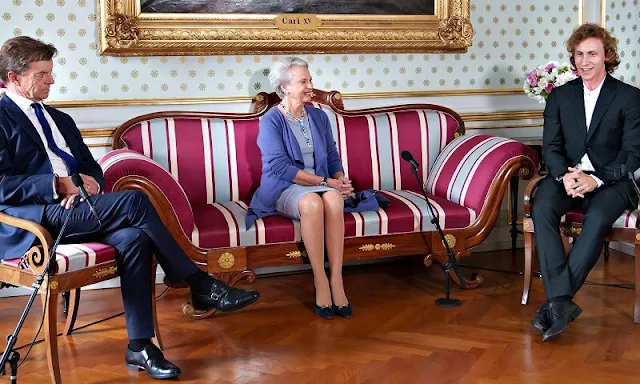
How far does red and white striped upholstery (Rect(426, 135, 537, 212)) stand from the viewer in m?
4.61

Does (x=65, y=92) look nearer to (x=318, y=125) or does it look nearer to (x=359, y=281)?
(x=318, y=125)

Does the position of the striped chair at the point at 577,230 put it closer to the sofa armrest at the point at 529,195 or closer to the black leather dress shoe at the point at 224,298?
the sofa armrest at the point at 529,195

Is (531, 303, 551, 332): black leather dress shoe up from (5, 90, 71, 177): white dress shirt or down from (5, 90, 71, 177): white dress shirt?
down

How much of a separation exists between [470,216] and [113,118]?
202 cm

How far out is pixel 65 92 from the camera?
15.6ft

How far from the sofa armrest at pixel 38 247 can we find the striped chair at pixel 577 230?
232 centimetres

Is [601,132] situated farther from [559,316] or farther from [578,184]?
[559,316]

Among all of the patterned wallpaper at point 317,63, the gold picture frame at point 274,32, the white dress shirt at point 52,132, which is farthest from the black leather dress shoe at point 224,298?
the gold picture frame at point 274,32

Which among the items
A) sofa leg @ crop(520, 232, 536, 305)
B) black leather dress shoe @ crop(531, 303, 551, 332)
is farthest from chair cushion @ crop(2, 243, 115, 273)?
sofa leg @ crop(520, 232, 536, 305)

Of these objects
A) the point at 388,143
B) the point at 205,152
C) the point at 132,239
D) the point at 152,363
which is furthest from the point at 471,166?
the point at 152,363

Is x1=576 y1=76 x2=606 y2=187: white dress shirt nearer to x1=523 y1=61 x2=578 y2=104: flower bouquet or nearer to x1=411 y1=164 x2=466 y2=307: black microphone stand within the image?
x1=523 y1=61 x2=578 y2=104: flower bouquet

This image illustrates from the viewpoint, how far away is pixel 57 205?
11.4 feet

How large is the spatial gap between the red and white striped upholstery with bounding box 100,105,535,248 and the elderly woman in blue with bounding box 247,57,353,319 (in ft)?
0.40

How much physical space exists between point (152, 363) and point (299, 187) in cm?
130
